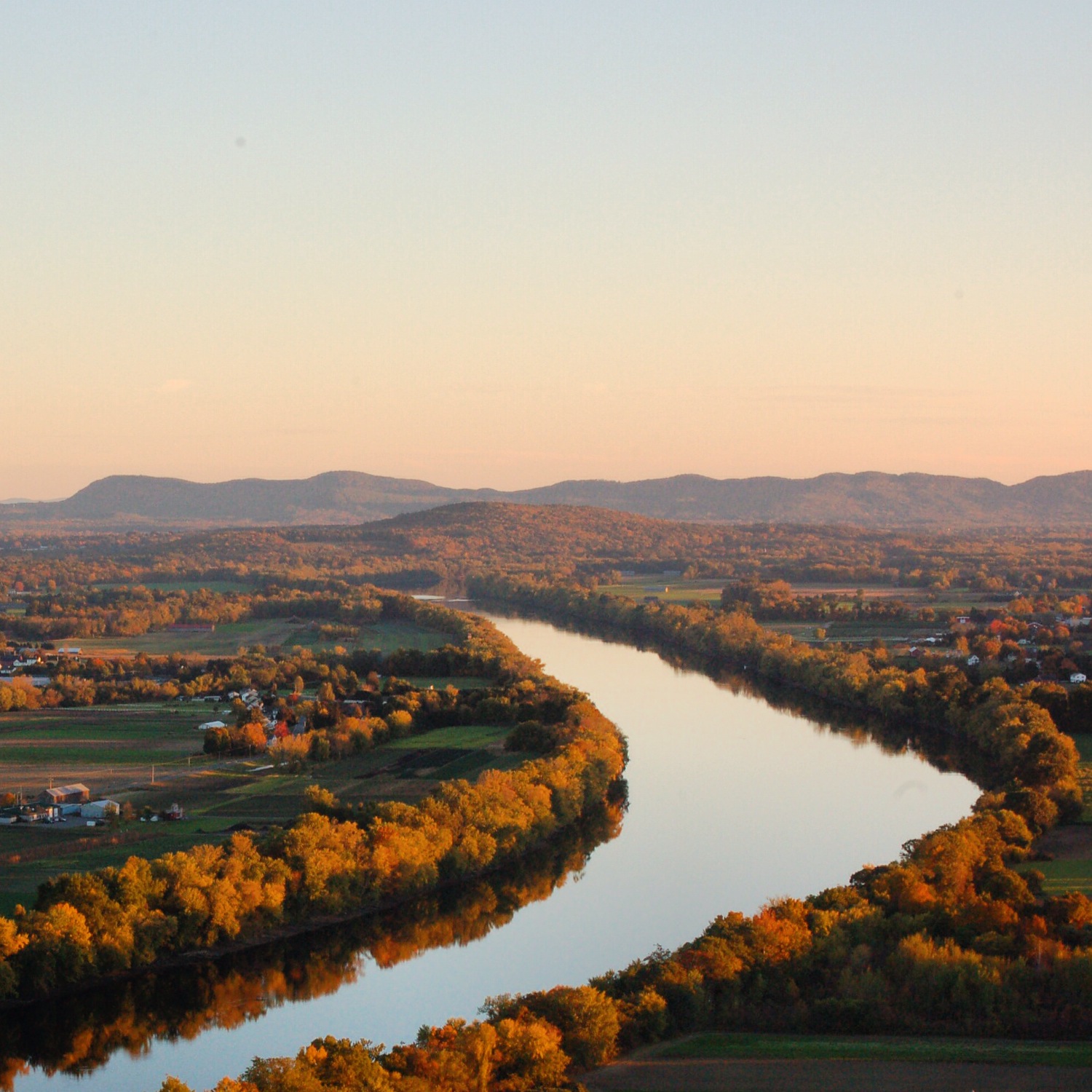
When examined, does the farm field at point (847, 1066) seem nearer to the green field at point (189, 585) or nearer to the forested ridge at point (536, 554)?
the green field at point (189, 585)

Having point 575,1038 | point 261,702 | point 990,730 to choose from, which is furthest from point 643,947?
point 261,702

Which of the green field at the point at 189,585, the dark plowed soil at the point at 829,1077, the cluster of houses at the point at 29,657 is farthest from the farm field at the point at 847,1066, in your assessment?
the green field at the point at 189,585

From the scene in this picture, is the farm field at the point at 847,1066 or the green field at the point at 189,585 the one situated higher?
the green field at the point at 189,585

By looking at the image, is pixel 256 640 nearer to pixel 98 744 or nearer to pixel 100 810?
pixel 98 744

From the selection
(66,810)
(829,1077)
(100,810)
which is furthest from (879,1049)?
(66,810)

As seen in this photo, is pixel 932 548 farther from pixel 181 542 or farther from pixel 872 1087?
pixel 872 1087
